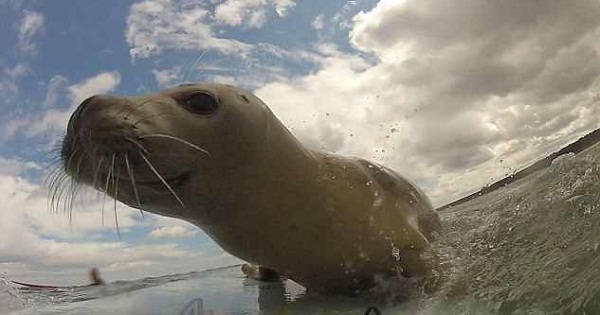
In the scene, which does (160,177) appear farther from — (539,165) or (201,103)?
(539,165)

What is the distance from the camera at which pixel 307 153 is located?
276 cm

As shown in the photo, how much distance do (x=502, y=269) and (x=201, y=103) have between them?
1220 mm

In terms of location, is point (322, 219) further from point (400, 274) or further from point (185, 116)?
point (185, 116)

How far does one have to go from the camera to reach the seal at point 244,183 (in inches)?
84.0

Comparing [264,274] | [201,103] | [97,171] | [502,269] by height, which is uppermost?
[201,103]

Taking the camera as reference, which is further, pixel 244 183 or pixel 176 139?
pixel 244 183

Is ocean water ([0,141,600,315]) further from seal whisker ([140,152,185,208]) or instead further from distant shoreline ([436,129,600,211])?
seal whisker ([140,152,185,208])

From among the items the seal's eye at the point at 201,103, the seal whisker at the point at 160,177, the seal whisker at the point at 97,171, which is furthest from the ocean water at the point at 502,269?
the seal's eye at the point at 201,103

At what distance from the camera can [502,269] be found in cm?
223

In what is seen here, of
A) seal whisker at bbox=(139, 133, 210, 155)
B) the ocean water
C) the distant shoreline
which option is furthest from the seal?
the distant shoreline

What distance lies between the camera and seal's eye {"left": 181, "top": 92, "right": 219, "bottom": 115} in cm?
236

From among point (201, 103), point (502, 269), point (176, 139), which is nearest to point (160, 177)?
point (176, 139)

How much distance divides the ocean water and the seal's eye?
0.73 metres

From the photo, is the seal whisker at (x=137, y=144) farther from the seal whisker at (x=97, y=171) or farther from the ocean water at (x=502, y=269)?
the ocean water at (x=502, y=269)
